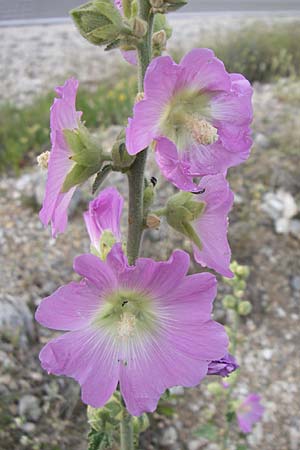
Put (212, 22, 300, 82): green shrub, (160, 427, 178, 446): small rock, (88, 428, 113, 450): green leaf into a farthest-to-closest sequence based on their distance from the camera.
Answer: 1. (212, 22, 300, 82): green shrub
2. (160, 427, 178, 446): small rock
3. (88, 428, 113, 450): green leaf

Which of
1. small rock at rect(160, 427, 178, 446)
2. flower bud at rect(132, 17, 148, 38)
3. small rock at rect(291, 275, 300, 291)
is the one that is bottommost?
small rock at rect(160, 427, 178, 446)

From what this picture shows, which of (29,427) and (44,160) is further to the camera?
(29,427)

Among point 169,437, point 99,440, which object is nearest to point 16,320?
point 169,437

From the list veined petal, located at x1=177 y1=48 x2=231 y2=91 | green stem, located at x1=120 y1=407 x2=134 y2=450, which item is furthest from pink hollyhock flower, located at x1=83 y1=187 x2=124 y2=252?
green stem, located at x1=120 y1=407 x2=134 y2=450

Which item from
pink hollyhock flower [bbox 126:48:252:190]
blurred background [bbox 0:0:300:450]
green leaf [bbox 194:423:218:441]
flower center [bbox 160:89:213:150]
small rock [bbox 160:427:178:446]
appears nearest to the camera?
pink hollyhock flower [bbox 126:48:252:190]

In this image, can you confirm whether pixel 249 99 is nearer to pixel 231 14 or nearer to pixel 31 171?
pixel 31 171

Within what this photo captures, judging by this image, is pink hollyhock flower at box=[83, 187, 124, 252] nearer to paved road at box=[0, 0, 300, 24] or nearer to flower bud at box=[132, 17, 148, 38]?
flower bud at box=[132, 17, 148, 38]

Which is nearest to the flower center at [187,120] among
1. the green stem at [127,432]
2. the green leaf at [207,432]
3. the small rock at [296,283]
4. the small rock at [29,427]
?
the green stem at [127,432]

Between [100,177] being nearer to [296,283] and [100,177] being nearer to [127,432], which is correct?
[127,432]
